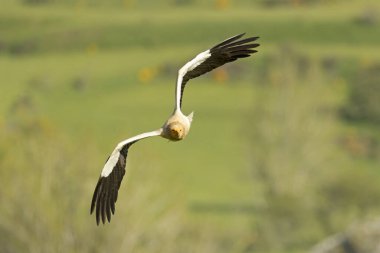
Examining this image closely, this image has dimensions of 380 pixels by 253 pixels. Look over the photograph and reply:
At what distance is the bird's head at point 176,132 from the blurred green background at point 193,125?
32.6 meters

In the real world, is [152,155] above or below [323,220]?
above

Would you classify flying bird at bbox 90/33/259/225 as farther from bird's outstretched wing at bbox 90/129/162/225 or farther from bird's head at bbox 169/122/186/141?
bird's head at bbox 169/122/186/141

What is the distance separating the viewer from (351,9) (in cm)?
14275

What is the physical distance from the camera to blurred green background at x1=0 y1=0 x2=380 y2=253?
2158 inches

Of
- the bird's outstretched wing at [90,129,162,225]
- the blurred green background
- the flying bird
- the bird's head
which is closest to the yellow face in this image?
the bird's head

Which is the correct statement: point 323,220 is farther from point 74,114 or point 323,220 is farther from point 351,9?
point 351,9

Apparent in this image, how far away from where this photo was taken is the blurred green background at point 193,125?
5481 centimetres

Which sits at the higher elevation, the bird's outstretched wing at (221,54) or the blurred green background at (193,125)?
the bird's outstretched wing at (221,54)

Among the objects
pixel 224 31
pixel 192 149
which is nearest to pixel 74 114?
pixel 192 149

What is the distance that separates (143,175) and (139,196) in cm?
354

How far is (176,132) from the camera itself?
1872 cm

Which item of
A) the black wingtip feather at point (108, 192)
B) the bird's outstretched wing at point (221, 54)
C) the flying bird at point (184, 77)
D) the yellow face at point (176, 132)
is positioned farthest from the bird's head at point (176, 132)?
the black wingtip feather at point (108, 192)

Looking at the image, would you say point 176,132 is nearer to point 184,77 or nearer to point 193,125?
point 184,77

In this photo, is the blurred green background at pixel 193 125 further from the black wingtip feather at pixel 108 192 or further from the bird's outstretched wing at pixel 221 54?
the bird's outstretched wing at pixel 221 54
